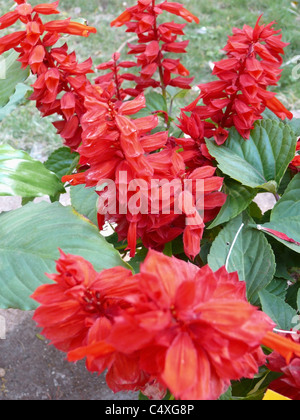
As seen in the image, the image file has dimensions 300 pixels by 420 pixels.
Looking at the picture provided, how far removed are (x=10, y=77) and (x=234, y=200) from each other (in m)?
0.49

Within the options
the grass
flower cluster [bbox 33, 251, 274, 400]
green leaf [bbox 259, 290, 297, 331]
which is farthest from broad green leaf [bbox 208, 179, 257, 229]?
the grass

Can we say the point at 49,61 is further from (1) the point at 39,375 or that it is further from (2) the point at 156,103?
(1) the point at 39,375

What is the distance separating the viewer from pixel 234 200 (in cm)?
72

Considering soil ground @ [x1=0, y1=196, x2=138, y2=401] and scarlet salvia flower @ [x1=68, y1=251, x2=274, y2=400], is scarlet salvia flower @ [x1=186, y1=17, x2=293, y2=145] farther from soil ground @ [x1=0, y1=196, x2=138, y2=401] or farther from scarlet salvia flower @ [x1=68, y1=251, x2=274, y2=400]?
soil ground @ [x1=0, y1=196, x2=138, y2=401]

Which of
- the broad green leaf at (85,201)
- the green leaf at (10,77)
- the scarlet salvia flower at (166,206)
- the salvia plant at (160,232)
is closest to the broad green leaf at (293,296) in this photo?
the salvia plant at (160,232)

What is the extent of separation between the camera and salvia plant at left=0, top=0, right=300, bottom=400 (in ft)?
1.13

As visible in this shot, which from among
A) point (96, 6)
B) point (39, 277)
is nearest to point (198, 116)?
point (39, 277)

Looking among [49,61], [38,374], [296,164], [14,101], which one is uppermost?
[49,61]

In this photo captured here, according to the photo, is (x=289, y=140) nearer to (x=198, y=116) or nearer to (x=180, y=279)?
(x=198, y=116)

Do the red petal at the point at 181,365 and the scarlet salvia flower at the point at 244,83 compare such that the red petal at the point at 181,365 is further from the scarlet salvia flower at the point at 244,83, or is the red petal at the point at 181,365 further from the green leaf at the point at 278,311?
the scarlet salvia flower at the point at 244,83

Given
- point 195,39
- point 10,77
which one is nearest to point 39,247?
point 10,77
